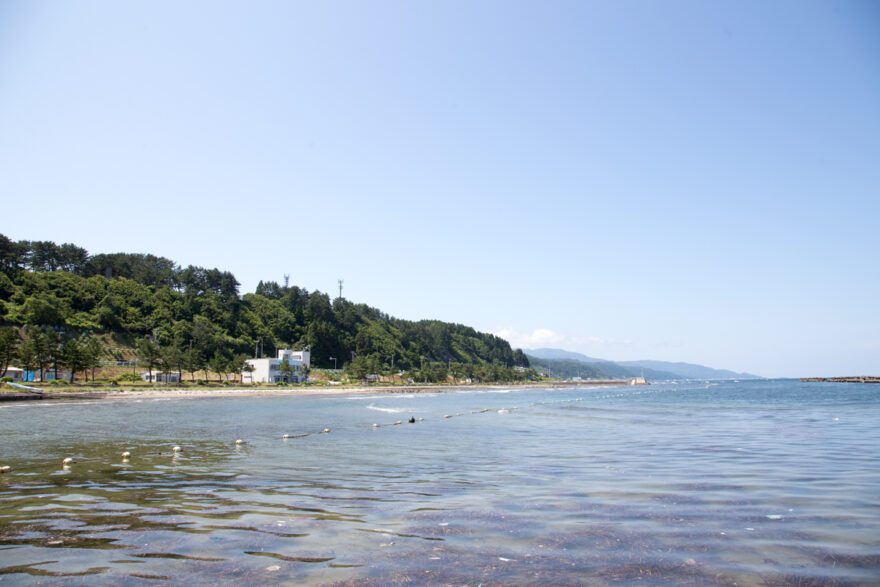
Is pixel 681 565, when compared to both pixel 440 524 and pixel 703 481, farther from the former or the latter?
pixel 703 481

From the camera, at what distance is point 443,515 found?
35.3 ft

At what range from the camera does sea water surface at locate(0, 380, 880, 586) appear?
7426mm

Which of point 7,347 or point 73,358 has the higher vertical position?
point 7,347

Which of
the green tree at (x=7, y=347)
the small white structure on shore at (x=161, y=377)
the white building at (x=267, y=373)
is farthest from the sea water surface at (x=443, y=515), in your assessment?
the white building at (x=267, y=373)

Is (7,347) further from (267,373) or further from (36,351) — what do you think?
(267,373)

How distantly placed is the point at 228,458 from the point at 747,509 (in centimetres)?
1693

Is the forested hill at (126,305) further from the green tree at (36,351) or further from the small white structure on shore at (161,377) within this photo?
the green tree at (36,351)

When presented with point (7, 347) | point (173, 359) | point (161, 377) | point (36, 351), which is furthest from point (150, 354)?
point (7, 347)

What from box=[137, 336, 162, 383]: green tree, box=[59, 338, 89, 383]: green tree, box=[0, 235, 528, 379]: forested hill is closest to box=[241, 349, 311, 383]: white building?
box=[0, 235, 528, 379]: forested hill

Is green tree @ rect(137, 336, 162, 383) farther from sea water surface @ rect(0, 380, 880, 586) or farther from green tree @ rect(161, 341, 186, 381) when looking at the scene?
sea water surface @ rect(0, 380, 880, 586)

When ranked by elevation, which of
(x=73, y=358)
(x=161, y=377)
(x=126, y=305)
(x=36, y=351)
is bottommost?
(x=161, y=377)

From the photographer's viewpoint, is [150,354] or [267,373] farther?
[267,373]

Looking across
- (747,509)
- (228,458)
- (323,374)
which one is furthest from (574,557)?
(323,374)

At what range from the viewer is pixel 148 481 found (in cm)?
1475
